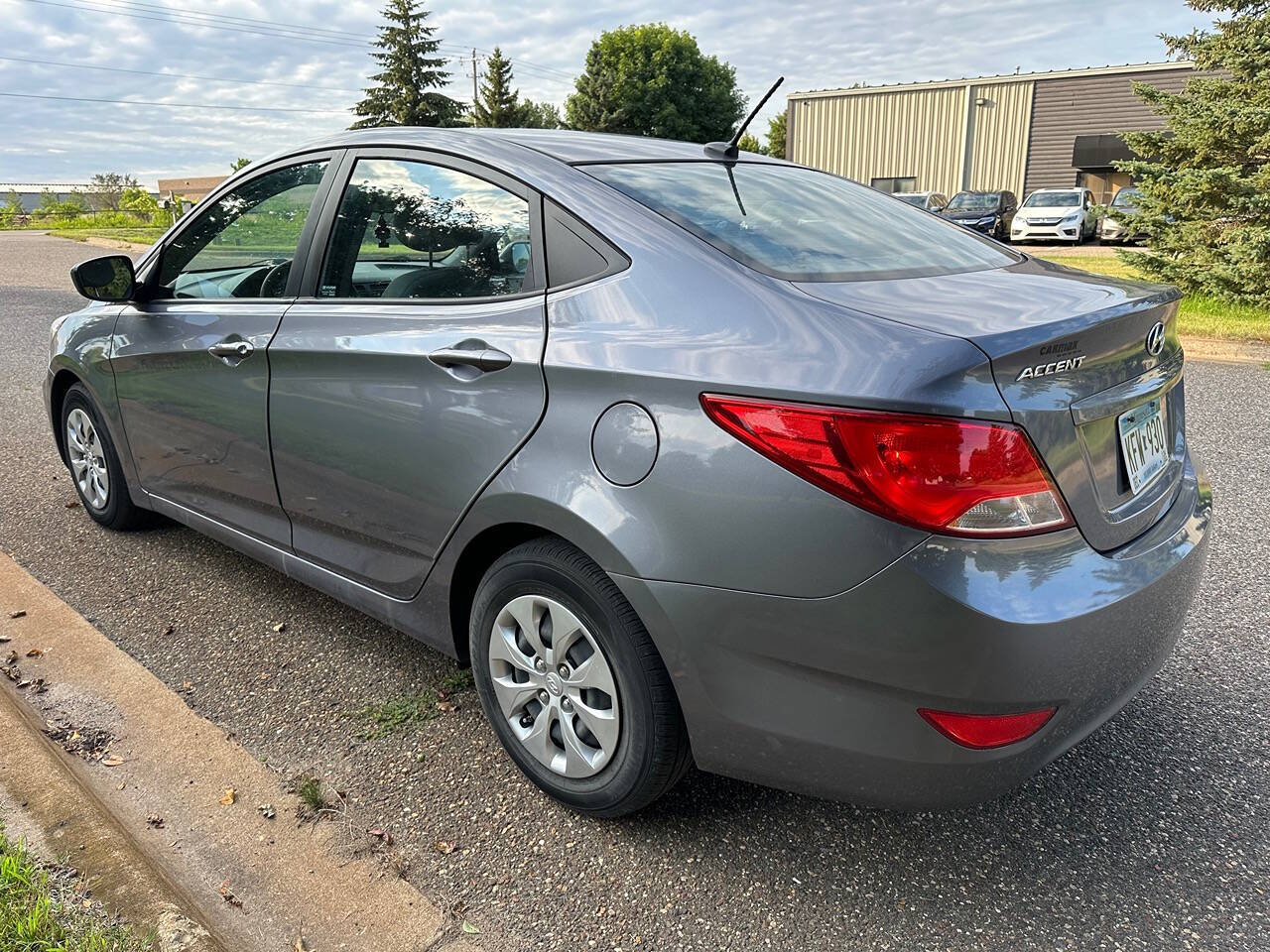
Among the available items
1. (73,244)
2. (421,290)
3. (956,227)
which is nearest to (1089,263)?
(956,227)

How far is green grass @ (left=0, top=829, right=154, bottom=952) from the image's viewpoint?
74.0 inches

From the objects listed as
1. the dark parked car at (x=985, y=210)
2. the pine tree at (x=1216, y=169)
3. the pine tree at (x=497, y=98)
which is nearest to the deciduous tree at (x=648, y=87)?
the pine tree at (x=497, y=98)

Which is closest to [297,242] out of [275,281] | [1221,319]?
[275,281]

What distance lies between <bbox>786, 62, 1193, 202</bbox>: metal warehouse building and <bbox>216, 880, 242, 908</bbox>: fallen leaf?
40.4 m

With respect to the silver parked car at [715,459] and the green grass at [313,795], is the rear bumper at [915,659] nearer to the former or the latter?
the silver parked car at [715,459]

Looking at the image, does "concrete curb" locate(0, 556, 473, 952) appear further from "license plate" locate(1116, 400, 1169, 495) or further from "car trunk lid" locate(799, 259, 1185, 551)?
"license plate" locate(1116, 400, 1169, 495)

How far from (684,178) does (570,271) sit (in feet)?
1.72

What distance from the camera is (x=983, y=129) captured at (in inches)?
1592

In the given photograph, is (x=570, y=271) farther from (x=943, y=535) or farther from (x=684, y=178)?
(x=943, y=535)

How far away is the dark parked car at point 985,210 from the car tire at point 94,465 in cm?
2563

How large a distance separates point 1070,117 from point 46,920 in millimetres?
44207

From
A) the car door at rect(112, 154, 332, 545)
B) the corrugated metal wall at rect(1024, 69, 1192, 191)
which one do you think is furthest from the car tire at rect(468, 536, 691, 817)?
the corrugated metal wall at rect(1024, 69, 1192, 191)

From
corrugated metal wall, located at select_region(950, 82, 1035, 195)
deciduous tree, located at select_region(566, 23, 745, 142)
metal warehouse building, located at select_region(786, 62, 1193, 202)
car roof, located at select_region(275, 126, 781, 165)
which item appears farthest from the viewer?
deciduous tree, located at select_region(566, 23, 745, 142)

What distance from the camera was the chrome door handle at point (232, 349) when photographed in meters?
3.06
